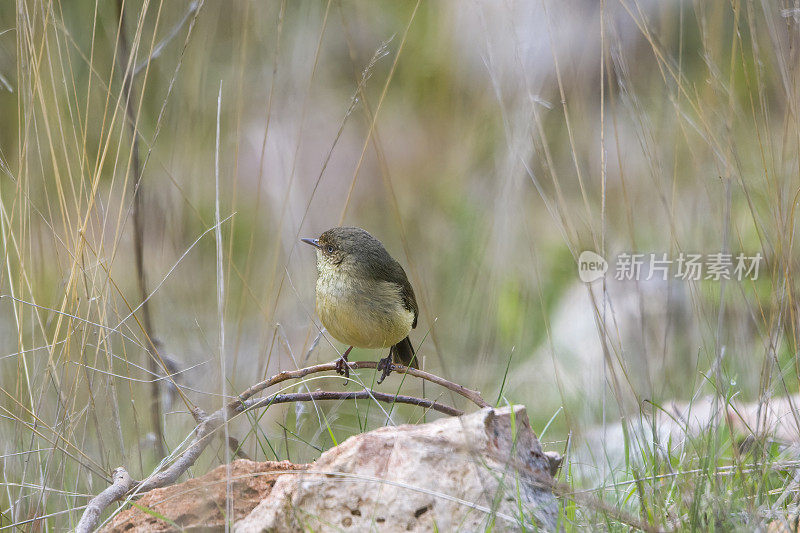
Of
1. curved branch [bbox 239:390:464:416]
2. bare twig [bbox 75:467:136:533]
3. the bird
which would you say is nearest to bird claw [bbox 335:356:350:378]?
the bird

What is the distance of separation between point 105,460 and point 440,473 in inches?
52.0

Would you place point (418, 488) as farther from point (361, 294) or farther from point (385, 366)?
point (361, 294)

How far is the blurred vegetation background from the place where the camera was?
2.35 meters

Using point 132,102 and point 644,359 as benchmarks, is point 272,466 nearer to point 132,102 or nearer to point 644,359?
point 644,359

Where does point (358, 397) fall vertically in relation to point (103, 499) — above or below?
above

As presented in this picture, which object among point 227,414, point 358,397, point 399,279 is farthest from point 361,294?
point 227,414

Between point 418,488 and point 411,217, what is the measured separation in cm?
364

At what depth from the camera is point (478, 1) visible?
2686 mm

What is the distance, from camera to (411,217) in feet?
16.9

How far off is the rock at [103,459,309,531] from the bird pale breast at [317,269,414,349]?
1053 millimetres

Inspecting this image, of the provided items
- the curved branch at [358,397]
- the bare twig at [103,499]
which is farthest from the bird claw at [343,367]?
the bare twig at [103,499]

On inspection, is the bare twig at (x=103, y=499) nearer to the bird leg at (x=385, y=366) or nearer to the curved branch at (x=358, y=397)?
the curved branch at (x=358, y=397)

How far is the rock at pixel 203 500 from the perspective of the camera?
175 centimetres

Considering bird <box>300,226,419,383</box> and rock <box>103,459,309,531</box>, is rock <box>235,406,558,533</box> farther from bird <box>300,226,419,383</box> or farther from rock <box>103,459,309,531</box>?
bird <box>300,226,419,383</box>
